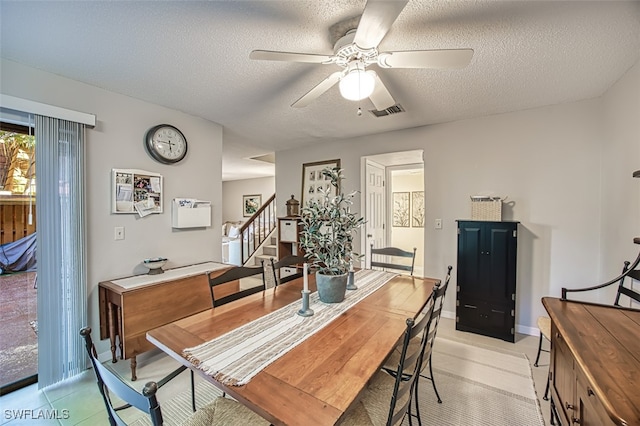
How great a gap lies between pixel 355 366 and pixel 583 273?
299cm

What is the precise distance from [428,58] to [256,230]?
5.16 meters

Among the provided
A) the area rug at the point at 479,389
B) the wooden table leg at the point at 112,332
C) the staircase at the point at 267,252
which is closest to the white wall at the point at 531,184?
the area rug at the point at 479,389

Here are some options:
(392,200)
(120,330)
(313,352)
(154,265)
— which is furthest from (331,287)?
(392,200)

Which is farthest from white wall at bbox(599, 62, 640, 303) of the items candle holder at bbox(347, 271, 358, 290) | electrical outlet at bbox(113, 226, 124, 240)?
electrical outlet at bbox(113, 226, 124, 240)

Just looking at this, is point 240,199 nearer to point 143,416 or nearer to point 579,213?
point 143,416

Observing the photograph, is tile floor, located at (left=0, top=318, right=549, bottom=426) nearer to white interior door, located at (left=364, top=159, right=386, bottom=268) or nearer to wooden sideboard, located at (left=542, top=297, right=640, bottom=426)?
wooden sideboard, located at (left=542, top=297, right=640, bottom=426)

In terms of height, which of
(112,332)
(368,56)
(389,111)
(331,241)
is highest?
(389,111)

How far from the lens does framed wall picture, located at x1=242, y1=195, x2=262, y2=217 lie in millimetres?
8539

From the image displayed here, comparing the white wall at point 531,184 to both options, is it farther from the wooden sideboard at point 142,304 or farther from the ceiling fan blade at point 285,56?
the wooden sideboard at point 142,304

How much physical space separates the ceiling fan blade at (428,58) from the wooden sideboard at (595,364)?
4.67ft

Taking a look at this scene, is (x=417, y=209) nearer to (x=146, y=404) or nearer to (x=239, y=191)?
(x=146, y=404)

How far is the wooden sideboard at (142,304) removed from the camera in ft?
6.97

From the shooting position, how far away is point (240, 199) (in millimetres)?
8984

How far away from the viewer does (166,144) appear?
286cm
